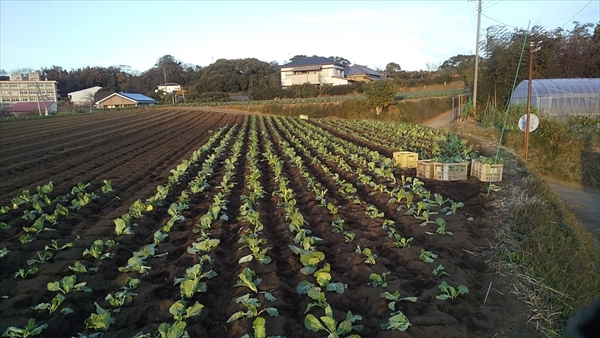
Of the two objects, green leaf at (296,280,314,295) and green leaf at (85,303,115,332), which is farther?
green leaf at (296,280,314,295)

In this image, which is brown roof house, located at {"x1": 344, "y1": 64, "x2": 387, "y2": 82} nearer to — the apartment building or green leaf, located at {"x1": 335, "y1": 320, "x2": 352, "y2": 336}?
the apartment building

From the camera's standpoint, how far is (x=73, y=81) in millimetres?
95188

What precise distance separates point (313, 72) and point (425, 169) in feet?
197

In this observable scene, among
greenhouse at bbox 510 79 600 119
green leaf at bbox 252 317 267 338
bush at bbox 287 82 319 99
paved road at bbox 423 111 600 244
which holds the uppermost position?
bush at bbox 287 82 319 99

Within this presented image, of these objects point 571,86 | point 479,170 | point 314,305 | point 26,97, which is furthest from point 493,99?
point 26,97

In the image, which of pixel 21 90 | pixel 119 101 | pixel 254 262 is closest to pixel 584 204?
pixel 254 262

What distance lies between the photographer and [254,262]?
16.6 ft

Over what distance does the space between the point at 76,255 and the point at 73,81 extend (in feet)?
344

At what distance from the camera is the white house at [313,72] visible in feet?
222

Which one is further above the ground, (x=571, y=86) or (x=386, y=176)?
(x=571, y=86)

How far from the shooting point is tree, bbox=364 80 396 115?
34719 millimetres

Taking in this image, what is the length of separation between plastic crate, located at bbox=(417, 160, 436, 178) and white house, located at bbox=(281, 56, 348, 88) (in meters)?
58.0

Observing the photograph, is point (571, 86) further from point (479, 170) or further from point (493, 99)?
point (479, 170)

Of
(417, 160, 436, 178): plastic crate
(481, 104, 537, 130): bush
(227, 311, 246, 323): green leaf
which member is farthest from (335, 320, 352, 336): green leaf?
(481, 104, 537, 130): bush
